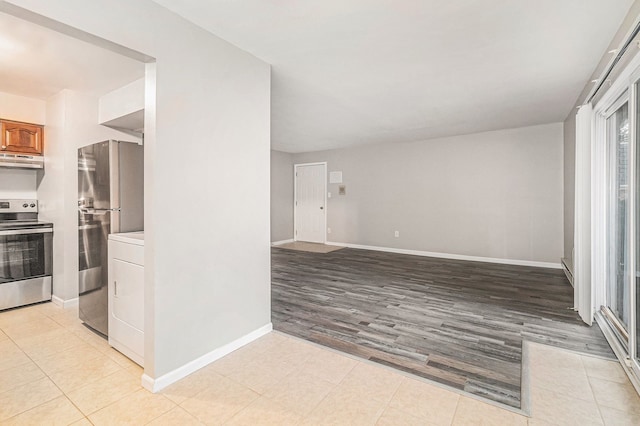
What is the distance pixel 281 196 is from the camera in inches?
317

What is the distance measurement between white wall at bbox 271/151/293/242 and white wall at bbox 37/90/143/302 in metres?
4.49

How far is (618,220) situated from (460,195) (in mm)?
3327

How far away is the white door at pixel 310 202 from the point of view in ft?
25.9

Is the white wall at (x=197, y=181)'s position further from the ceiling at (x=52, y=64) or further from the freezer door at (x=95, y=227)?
the freezer door at (x=95, y=227)

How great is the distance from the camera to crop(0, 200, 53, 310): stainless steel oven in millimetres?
3207

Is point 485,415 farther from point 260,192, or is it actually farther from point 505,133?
point 505,133

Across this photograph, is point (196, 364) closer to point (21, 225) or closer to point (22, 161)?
point (21, 225)

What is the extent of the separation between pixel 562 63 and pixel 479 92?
0.84m

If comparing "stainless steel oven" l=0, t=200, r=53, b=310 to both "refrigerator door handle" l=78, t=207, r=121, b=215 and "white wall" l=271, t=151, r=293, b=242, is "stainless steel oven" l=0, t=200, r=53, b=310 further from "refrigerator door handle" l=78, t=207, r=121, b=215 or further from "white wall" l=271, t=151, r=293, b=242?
"white wall" l=271, t=151, r=293, b=242

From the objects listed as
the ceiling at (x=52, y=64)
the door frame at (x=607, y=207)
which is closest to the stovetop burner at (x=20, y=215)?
the ceiling at (x=52, y=64)

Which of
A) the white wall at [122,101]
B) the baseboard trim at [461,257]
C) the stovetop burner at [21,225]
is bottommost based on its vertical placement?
the baseboard trim at [461,257]

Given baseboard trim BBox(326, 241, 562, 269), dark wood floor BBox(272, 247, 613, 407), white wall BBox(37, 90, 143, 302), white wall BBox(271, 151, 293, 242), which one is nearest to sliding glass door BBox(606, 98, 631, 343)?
dark wood floor BBox(272, 247, 613, 407)

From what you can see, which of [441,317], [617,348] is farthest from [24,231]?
[617,348]

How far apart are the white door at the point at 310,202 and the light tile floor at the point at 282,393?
18.3 ft
